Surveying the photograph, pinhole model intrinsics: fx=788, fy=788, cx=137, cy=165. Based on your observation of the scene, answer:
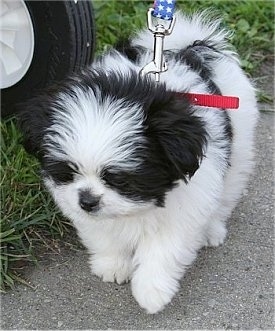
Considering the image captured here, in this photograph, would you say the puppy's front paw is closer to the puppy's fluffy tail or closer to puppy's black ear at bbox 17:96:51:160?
puppy's black ear at bbox 17:96:51:160

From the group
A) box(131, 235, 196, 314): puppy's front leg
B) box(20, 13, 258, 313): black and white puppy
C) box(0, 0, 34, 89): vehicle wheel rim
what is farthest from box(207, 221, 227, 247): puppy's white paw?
box(0, 0, 34, 89): vehicle wheel rim

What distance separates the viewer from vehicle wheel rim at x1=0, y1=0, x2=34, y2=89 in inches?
146

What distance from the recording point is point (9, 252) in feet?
10.5

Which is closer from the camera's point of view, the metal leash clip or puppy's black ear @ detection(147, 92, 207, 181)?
puppy's black ear @ detection(147, 92, 207, 181)

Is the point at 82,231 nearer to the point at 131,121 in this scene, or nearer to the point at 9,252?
the point at 9,252

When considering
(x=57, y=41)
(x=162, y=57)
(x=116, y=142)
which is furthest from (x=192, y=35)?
(x=116, y=142)

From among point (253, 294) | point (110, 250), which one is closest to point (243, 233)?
point (253, 294)

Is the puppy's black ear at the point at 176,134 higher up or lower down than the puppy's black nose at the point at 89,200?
higher up

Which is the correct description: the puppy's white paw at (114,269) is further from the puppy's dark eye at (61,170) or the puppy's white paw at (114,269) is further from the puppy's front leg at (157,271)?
the puppy's dark eye at (61,170)

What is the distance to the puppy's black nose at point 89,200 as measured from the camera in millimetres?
2523

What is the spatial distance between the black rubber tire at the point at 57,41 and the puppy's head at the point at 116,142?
3.53ft

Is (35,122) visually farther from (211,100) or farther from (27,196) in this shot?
Answer: (27,196)

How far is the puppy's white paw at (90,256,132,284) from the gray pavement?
0.03 meters

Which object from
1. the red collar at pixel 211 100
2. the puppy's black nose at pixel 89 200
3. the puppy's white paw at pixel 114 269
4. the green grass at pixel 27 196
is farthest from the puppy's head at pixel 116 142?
the green grass at pixel 27 196
